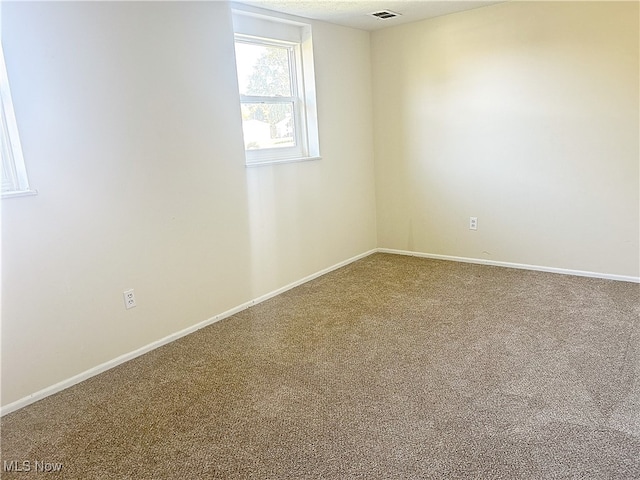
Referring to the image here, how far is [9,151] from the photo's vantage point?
2135 mm

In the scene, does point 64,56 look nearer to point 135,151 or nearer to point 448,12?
point 135,151

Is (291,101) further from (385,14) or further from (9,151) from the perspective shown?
(9,151)

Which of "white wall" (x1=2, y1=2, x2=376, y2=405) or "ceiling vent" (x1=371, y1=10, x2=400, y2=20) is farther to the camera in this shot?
"ceiling vent" (x1=371, y1=10, x2=400, y2=20)

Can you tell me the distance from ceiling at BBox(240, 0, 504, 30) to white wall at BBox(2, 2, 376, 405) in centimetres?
53

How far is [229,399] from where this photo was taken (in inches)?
87.1

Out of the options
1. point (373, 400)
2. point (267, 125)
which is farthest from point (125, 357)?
point (267, 125)

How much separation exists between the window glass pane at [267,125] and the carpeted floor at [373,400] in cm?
134

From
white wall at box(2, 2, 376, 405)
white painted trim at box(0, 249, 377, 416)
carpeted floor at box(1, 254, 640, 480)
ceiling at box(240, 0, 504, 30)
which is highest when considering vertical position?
ceiling at box(240, 0, 504, 30)

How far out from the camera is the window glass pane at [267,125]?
3.44m

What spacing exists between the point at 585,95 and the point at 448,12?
1.30 m

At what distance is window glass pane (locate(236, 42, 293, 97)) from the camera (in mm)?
3352

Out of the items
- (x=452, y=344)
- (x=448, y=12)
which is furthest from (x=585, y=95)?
(x=452, y=344)

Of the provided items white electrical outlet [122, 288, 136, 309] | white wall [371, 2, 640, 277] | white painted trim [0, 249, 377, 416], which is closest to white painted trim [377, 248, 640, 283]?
white wall [371, 2, 640, 277]

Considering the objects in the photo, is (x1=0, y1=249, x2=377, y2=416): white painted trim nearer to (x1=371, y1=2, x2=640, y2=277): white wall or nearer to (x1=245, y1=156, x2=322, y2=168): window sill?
(x1=245, y1=156, x2=322, y2=168): window sill
